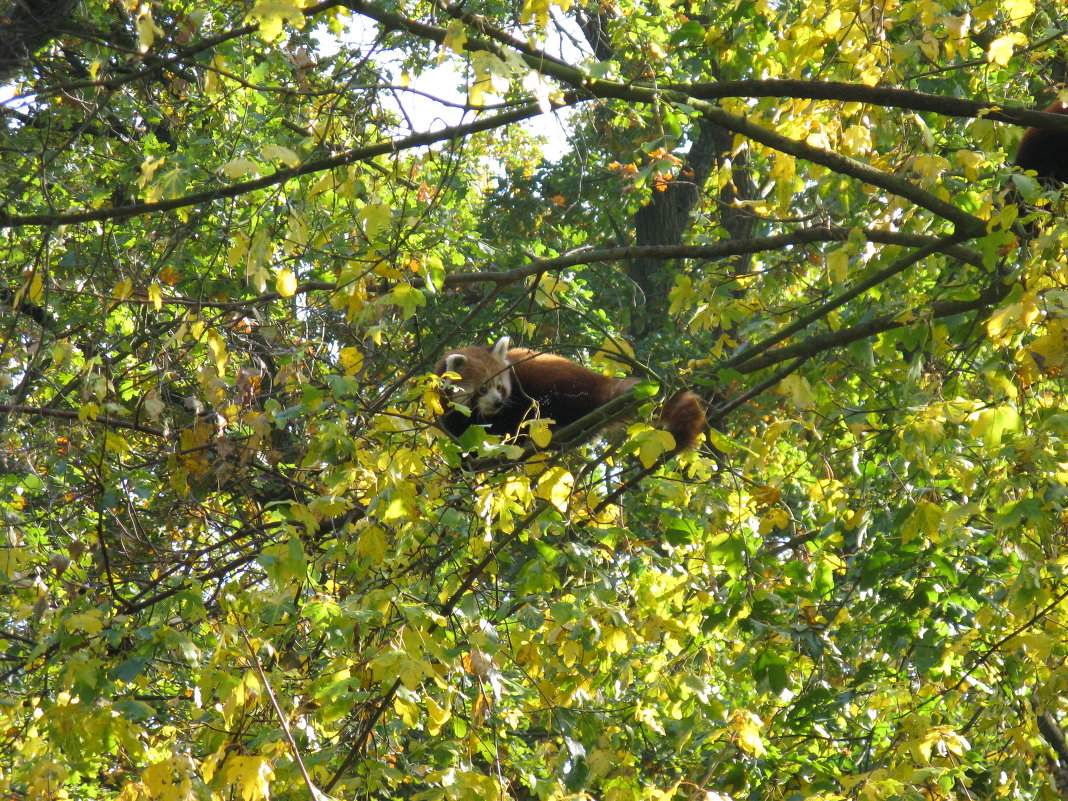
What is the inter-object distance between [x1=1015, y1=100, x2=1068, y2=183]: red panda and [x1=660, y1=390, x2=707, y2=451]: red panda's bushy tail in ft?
6.59

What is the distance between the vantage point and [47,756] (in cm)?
360

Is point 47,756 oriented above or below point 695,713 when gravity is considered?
above

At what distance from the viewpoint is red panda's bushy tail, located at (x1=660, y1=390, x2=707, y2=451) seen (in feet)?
12.6

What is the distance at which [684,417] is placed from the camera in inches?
153

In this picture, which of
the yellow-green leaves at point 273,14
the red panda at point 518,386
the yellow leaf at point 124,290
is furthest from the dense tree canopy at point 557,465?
the red panda at point 518,386

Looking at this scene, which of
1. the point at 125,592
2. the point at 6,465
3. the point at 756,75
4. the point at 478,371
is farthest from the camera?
the point at 478,371

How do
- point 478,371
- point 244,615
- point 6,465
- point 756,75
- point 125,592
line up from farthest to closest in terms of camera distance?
point 478,371 → point 125,592 → point 6,465 → point 756,75 → point 244,615

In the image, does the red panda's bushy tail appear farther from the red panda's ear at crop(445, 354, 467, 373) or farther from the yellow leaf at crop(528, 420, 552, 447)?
the red panda's ear at crop(445, 354, 467, 373)

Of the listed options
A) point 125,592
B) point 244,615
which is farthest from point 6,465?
point 244,615

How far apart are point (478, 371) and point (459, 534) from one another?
6.15ft

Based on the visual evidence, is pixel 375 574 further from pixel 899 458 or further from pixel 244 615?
pixel 899 458

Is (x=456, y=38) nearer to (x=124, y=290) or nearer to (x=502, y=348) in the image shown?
(x=124, y=290)

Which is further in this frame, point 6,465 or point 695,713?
point 6,465

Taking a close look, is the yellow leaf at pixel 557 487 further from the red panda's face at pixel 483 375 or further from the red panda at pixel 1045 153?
the red panda at pixel 1045 153
